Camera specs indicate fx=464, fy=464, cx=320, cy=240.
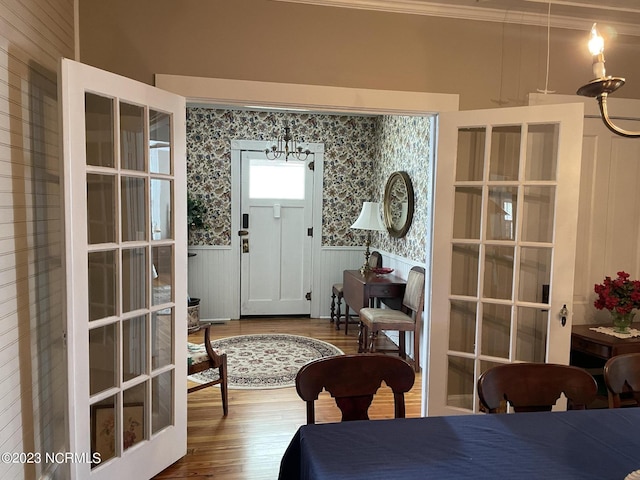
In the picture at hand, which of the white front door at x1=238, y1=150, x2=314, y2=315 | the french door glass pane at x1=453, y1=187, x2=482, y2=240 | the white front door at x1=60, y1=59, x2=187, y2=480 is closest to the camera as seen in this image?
A: the white front door at x1=60, y1=59, x2=187, y2=480

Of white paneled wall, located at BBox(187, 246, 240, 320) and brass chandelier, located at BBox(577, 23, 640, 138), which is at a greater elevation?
Answer: brass chandelier, located at BBox(577, 23, 640, 138)

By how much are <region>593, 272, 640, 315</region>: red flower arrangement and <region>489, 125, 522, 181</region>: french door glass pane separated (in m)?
0.88

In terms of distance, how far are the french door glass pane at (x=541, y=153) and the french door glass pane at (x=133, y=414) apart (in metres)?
2.35

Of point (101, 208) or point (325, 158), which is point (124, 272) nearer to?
point (101, 208)

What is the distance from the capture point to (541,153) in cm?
258

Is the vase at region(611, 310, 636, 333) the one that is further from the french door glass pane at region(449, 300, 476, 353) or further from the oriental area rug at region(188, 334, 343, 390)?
the oriental area rug at region(188, 334, 343, 390)

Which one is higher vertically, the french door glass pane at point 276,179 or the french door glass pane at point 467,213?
the french door glass pane at point 276,179

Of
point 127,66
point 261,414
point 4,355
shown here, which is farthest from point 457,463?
point 127,66

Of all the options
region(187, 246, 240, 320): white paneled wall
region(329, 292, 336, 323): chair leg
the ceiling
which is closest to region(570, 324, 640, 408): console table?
the ceiling

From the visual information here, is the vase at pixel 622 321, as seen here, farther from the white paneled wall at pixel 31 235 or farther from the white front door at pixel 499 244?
the white paneled wall at pixel 31 235

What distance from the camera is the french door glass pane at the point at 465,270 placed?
274 cm

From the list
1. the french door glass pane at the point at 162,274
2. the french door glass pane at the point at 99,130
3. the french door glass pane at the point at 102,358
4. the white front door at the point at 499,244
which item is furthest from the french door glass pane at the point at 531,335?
the french door glass pane at the point at 99,130

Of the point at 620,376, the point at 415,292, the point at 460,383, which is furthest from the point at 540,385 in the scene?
the point at 415,292

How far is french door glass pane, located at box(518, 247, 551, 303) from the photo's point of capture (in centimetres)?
263
